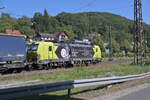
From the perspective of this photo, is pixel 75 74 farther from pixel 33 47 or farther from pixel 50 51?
pixel 50 51

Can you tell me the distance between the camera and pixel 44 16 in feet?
581

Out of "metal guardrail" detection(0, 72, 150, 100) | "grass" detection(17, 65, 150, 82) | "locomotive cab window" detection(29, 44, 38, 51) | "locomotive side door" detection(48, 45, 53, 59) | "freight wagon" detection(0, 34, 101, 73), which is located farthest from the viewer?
"locomotive side door" detection(48, 45, 53, 59)

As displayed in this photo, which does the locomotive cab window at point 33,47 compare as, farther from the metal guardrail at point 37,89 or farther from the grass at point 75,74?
the metal guardrail at point 37,89

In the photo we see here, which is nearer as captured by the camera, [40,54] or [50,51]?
[40,54]

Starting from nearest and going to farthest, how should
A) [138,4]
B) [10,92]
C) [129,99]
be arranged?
[10,92], [129,99], [138,4]

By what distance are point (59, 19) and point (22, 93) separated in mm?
179498

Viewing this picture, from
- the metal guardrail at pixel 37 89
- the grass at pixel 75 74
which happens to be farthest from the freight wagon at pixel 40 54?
the metal guardrail at pixel 37 89

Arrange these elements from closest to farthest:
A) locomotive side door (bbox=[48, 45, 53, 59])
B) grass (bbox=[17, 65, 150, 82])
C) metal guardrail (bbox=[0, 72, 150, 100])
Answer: metal guardrail (bbox=[0, 72, 150, 100])
grass (bbox=[17, 65, 150, 82])
locomotive side door (bbox=[48, 45, 53, 59])

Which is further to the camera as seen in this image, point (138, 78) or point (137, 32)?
point (137, 32)

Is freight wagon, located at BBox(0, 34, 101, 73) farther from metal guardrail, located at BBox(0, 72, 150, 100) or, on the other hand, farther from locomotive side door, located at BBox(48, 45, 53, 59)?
metal guardrail, located at BBox(0, 72, 150, 100)

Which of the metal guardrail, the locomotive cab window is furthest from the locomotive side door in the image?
the metal guardrail

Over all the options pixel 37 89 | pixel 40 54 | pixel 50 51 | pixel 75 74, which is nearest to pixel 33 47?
pixel 40 54

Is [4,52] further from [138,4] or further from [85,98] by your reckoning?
[138,4]

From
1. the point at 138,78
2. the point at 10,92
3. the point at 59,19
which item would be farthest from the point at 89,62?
the point at 59,19
